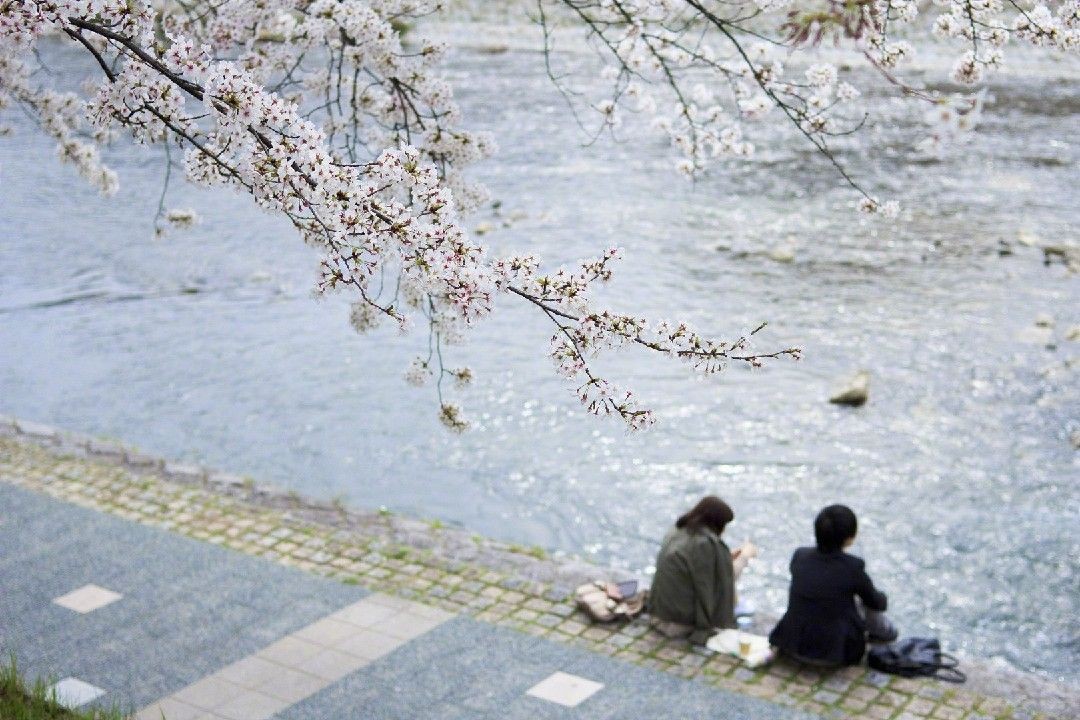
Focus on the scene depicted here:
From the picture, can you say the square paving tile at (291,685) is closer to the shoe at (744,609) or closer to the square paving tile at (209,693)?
the square paving tile at (209,693)

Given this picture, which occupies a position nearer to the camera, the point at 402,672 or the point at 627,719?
the point at 627,719

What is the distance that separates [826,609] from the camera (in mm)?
7547

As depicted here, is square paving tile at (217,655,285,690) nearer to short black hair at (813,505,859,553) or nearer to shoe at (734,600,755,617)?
shoe at (734,600,755,617)

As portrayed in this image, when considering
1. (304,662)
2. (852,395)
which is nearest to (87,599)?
(304,662)

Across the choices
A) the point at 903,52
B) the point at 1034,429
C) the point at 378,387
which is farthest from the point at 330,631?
the point at 1034,429

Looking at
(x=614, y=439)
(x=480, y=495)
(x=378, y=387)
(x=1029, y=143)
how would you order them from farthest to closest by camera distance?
(x=1029, y=143) < (x=378, y=387) < (x=614, y=439) < (x=480, y=495)

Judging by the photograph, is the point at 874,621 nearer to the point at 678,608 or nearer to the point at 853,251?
the point at 678,608

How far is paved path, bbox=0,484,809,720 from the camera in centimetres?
701

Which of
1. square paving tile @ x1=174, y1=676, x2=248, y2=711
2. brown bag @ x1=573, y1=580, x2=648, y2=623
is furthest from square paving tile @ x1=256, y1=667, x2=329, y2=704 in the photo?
brown bag @ x1=573, y1=580, x2=648, y2=623

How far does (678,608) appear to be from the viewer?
796cm

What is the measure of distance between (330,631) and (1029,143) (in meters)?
21.5

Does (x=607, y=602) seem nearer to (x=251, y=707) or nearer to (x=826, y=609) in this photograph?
(x=826, y=609)

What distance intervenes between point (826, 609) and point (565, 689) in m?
1.61

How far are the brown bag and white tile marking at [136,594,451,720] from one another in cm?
87
